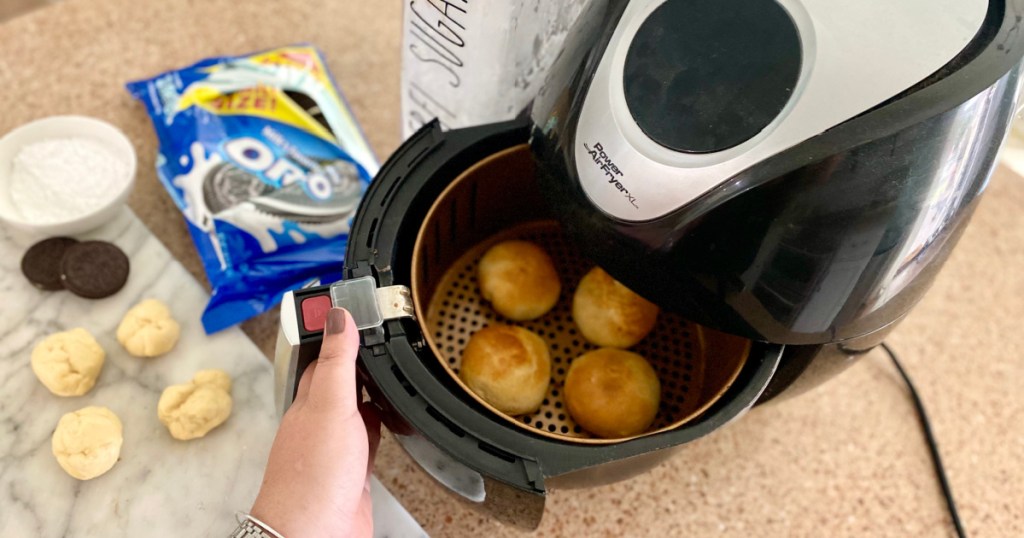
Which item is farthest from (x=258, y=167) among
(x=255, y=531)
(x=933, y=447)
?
(x=933, y=447)

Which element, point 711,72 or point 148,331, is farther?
point 148,331

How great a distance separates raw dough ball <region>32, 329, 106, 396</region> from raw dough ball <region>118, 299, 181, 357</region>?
2 cm

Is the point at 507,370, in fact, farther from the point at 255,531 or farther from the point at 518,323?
the point at 255,531

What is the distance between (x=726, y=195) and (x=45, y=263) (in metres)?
0.56

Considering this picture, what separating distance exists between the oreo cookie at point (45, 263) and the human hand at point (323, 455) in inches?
13.0

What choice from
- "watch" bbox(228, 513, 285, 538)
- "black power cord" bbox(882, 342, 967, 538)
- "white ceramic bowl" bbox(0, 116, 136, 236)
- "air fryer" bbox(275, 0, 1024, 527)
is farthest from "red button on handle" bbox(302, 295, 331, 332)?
"black power cord" bbox(882, 342, 967, 538)

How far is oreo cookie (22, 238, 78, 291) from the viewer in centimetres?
59

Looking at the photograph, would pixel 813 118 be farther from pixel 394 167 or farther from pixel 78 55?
pixel 78 55

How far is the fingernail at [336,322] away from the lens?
38 centimetres

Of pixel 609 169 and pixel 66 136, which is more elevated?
pixel 609 169

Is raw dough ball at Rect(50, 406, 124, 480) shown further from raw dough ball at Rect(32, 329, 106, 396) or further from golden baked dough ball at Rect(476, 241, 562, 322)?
golden baked dough ball at Rect(476, 241, 562, 322)

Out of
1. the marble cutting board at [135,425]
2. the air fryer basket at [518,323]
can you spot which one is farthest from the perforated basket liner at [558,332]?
the marble cutting board at [135,425]

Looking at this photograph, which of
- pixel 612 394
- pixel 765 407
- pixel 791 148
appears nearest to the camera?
pixel 791 148

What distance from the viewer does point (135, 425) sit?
21.5 inches
